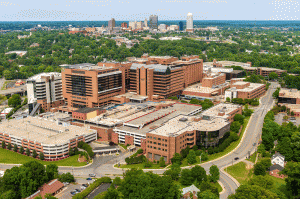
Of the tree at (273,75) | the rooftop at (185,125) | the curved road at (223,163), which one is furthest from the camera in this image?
the tree at (273,75)

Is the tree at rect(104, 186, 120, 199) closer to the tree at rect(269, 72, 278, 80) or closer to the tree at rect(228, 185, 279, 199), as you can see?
the tree at rect(228, 185, 279, 199)

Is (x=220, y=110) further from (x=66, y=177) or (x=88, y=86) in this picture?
(x=66, y=177)

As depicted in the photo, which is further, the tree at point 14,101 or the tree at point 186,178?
the tree at point 14,101

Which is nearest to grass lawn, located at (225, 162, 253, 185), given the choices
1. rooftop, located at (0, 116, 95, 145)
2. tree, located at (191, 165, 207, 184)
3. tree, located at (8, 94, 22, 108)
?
tree, located at (191, 165, 207, 184)

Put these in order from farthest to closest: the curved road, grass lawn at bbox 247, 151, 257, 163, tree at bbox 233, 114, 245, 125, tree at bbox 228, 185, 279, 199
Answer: tree at bbox 233, 114, 245, 125 < grass lawn at bbox 247, 151, 257, 163 < the curved road < tree at bbox 228, 185, 279, 199

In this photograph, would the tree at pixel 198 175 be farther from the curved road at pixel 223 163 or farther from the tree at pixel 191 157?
the tree at pixel 191 157

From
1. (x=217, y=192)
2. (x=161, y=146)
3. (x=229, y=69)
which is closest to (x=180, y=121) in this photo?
(x=161, y=146)

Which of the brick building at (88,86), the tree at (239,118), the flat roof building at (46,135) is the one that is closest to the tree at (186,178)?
the flat roof building at (46,135)
